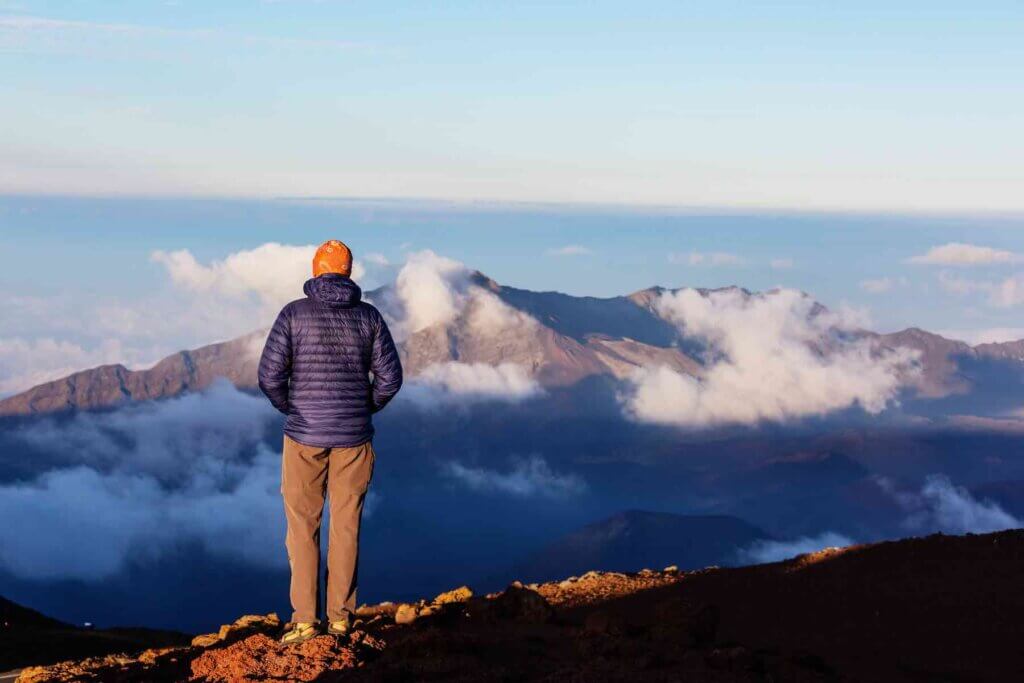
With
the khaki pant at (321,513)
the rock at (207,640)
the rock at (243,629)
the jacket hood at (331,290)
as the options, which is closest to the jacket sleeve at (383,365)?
the jacket hood at (331,290)

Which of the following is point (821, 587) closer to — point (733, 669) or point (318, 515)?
point (733, 669)

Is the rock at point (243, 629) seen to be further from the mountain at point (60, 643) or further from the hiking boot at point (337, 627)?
the mountain at point (60, 643)

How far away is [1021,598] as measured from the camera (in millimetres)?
20609

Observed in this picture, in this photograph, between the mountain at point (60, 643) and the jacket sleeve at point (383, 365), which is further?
the mountain at point (60, 643)

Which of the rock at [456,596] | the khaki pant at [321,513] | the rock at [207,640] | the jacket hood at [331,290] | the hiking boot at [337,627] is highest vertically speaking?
the jacket hood at [331,290]

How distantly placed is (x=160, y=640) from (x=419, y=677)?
19027mm

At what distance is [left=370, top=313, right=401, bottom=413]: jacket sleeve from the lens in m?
11.6

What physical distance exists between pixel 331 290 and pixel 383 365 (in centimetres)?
87

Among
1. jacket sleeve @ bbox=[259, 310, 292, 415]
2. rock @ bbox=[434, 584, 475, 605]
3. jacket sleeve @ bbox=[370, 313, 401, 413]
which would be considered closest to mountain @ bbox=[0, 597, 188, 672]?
rock @ bbox=[434, 584, 475, 605]

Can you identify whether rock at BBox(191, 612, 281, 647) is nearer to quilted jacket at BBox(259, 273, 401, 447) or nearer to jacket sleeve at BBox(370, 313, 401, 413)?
quilted jacket at BBox(259, 273, 401, 447)

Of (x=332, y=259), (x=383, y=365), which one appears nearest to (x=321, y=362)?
(x=383, y=365)

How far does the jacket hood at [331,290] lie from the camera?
1129 cm

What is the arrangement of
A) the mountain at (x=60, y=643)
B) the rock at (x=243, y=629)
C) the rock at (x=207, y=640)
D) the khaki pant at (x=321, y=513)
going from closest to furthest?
the khaki pant at (x=321, y=513) → the rock at (x=243, y=629) → the rock at (x=207, y=640) → the mountain at (x=60, y=643)

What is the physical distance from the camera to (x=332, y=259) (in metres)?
11.3
